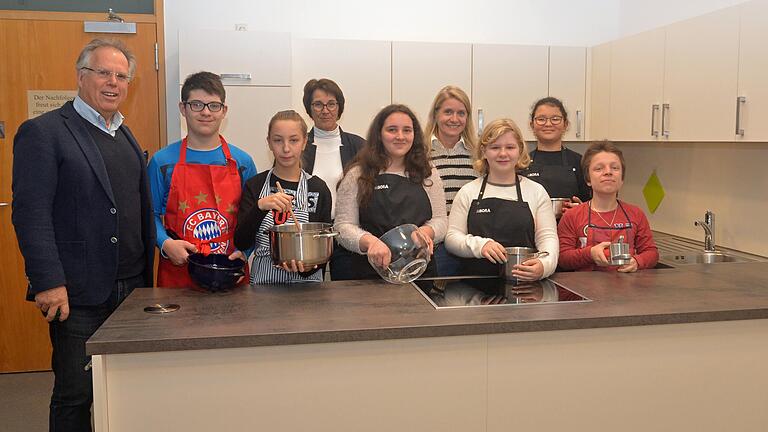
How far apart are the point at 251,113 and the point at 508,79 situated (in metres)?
1.34

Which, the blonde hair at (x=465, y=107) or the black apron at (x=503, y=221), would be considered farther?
the blonde hair at (x=465, y=107)

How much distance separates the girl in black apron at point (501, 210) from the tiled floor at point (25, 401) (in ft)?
6.61

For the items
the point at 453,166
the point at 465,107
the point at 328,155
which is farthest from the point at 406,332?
the point at 328,155

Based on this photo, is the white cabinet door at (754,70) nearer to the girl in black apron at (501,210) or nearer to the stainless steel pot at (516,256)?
the girl in black apron at (501,210)

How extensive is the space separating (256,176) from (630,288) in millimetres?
1164

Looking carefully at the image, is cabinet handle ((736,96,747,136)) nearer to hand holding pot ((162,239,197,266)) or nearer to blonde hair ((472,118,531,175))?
blonde hair ((472,118,531,175))

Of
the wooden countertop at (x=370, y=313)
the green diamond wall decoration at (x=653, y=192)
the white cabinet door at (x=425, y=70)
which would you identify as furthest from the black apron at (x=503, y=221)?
the green diamond wall decoration at (x=653, y=192)

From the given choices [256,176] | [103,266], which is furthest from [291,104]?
[103,266]

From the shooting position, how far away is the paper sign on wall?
335 cm

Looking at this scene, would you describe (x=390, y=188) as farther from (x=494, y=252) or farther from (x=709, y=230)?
(x=709, y=230)

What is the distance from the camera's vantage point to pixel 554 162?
9.12 ft

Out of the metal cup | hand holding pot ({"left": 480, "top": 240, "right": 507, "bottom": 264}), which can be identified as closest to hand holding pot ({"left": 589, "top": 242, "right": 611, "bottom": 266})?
the metal cup

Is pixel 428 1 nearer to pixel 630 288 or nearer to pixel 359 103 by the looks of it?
pixel 359 103

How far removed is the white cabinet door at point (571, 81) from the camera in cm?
361
